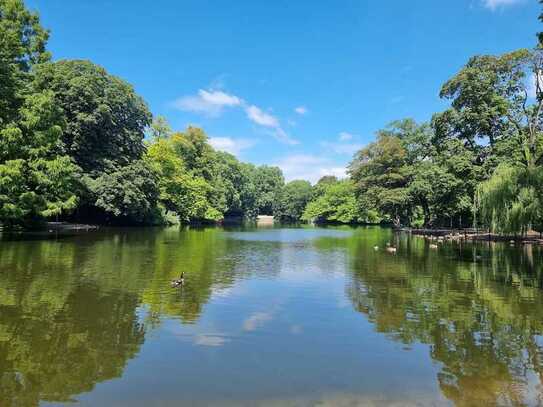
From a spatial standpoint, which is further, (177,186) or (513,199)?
(177,186)

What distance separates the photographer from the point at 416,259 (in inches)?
1064

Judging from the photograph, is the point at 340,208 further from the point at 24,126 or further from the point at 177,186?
the point at 24,126

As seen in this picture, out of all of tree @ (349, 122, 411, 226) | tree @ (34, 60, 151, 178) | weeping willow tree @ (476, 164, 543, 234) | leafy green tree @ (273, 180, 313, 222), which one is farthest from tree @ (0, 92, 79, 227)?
leafy green tree @ (273, 180, 313, 222)

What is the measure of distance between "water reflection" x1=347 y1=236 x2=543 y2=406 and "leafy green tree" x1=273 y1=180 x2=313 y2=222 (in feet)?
357

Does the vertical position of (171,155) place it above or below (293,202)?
above

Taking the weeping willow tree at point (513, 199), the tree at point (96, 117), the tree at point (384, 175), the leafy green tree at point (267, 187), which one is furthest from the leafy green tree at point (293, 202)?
the weeping willow tree at point (513, 199)

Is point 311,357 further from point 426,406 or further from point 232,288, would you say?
point 232,288

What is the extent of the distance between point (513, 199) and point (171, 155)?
2046 inches

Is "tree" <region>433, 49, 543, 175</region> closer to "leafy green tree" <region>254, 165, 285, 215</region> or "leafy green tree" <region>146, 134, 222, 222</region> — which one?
"leafy green tree" <region>146, 134, 222, 222</region>

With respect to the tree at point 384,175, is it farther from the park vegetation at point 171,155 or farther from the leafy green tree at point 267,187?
the leafy green tree at point 267,187

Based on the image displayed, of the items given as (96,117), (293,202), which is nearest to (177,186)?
A: (96,117)

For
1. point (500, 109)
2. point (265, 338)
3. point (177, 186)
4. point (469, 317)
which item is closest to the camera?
point (265, 338)

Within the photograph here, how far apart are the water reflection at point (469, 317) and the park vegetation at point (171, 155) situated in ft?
32.9

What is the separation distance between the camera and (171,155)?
226 ft
